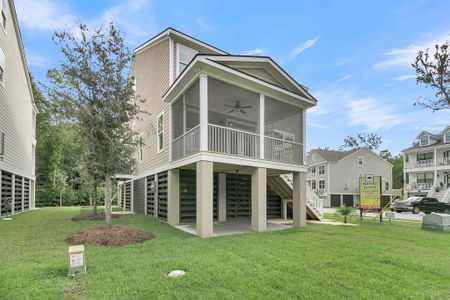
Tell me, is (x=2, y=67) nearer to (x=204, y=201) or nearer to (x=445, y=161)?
(x=204, y=201)

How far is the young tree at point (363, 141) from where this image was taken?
54688 millimetres

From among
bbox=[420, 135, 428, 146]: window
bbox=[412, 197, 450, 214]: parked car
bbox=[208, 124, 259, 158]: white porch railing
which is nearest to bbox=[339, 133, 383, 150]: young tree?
bbox=[420, 135, 428, 146]: window

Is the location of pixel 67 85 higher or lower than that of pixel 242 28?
lower

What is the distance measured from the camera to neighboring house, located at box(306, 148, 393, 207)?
1549 inches

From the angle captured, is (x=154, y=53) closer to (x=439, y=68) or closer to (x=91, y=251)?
(x=91, y=251)

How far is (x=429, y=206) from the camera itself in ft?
78.2

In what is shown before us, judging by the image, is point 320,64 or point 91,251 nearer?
point 91,251

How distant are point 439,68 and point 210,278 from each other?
17.0 m

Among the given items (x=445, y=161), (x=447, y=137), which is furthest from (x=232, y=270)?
(x=447, y=137)

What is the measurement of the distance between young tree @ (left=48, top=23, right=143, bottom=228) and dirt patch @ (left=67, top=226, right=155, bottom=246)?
708 millimetres

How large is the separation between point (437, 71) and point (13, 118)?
23.1m

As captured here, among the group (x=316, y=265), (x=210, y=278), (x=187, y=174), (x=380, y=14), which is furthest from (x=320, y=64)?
(x=210, y=278)

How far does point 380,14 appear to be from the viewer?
1257 cm

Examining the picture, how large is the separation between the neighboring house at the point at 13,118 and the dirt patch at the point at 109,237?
7.09 meters
